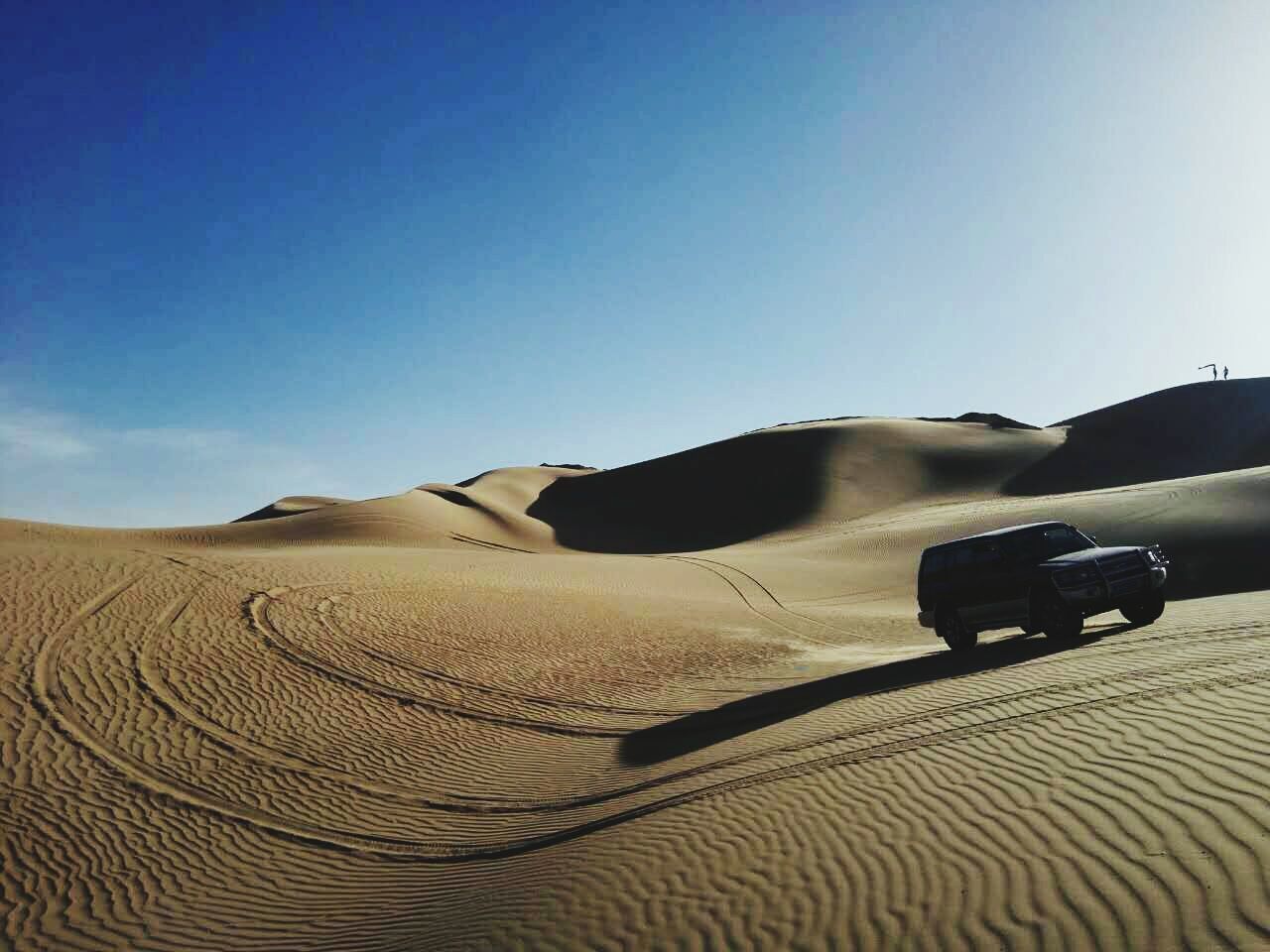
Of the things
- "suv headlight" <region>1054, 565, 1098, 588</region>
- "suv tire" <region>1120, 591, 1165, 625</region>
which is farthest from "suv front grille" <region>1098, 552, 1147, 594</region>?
"suv tire" <region>1120, 591, 1165, 625</region>

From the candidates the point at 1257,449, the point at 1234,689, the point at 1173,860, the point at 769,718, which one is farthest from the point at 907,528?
the point at 1257,449

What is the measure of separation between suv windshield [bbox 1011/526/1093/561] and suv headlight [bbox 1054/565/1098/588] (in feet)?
3.92

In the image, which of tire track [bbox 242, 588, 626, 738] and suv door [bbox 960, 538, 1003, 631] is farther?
suv door [bbox 960, 538, 1003, 631]

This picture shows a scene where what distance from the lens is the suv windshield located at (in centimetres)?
1365

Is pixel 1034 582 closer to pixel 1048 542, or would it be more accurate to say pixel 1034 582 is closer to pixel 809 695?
pixel 1048 542

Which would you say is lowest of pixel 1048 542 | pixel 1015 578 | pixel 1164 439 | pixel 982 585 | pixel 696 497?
pixel 982 585

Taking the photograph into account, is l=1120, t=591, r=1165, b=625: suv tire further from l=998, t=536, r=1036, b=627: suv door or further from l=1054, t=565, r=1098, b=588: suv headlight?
l=998, t=536, r=1036, b=627: suv door

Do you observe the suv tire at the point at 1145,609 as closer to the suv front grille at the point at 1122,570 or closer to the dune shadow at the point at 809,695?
the dune shadow at the point at 809,695

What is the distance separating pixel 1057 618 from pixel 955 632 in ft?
7.15

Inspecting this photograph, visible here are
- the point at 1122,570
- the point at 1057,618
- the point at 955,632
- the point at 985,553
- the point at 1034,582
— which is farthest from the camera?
the point at 955,632

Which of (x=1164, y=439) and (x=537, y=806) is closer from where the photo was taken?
(x=537, y=806)

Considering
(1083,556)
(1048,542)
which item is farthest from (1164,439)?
(1083,556)

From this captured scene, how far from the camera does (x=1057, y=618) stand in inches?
498

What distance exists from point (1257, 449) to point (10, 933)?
7524cm
